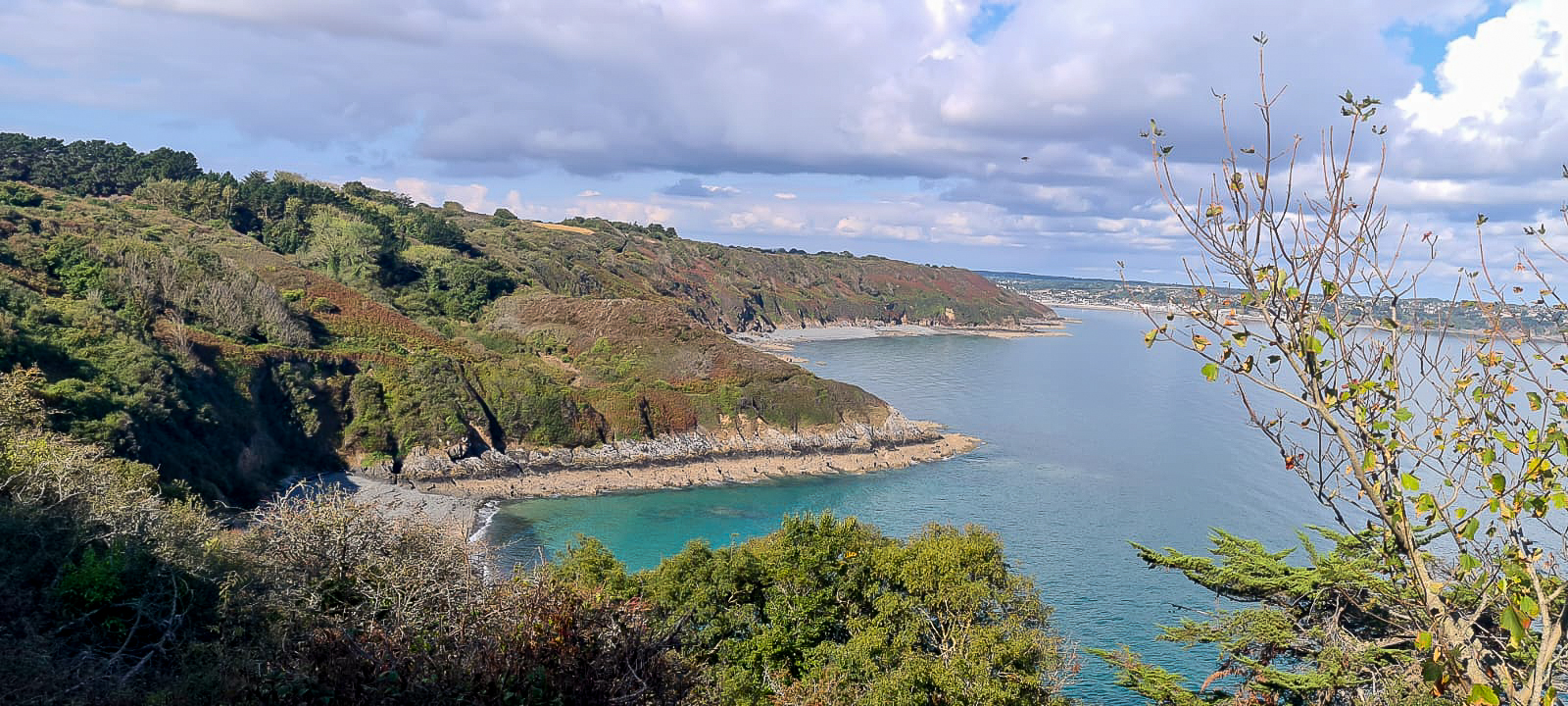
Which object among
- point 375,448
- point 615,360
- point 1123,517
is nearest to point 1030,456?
point 1123,517

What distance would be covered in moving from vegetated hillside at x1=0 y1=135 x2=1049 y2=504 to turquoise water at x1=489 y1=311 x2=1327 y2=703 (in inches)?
278

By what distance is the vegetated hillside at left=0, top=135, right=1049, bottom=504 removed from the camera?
2783cm

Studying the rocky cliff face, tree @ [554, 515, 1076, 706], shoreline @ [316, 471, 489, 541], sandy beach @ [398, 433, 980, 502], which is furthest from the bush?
tree @ [554, 515, 1076, 706]

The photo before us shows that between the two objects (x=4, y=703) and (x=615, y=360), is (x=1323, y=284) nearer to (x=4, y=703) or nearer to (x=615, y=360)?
(x=4, y=703)

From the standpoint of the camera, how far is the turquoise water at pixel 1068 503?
24812mm

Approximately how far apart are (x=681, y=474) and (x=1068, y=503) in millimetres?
15211

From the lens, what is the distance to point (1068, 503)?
3416cm

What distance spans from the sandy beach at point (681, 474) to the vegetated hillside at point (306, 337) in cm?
249

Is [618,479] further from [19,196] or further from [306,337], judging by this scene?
[19,196]

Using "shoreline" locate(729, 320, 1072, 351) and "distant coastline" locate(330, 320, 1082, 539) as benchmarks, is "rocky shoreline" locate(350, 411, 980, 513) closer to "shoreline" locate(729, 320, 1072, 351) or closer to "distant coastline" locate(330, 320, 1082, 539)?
"distant coastline" locate(330, 320, 1082, 539)

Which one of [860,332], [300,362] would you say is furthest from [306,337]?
[860,332]

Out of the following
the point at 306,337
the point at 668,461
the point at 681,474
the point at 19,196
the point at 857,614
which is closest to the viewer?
the point at 857,614

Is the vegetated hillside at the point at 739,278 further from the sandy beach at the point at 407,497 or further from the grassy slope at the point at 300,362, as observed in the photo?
the sandy beach at the point at 407,497

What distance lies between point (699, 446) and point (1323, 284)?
3787 centimetres
